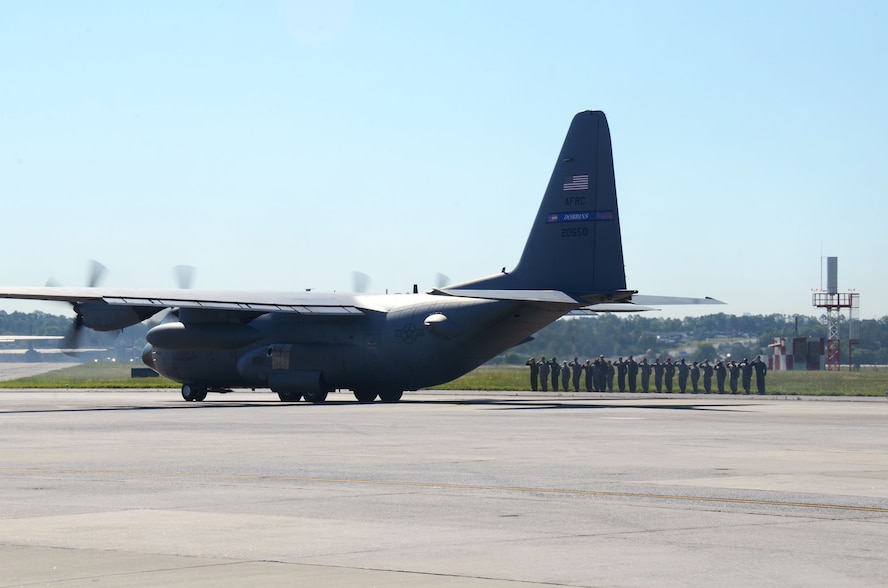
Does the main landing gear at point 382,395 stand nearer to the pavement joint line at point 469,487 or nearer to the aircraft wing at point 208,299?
the aircraft wing at point 208,299

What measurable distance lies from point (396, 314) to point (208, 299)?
6.69 meters

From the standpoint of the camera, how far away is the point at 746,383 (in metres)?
57.3

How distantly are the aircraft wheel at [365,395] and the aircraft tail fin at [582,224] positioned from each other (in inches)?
345

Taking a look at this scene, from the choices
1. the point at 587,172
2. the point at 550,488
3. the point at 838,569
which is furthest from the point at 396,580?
the point at 587,172

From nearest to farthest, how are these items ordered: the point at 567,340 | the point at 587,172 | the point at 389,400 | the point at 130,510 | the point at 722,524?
the point at 722,524
the point at 130,510
the point at 587,172
the point at 389,400
the point at 567,340

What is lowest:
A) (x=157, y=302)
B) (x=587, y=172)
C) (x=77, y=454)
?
(x=77, y=454)

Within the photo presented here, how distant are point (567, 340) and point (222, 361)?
86.7 feet

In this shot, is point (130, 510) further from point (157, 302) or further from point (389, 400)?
point (389, 400)

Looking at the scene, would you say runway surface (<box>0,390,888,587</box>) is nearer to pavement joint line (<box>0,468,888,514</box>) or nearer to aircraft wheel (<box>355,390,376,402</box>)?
pavement joint line (<box>0,468,888,514</box>)

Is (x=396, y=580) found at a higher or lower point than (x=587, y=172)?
lower

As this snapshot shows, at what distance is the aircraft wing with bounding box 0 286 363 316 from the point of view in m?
42.7

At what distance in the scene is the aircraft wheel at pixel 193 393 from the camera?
168 ft

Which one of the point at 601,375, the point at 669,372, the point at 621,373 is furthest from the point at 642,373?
the point at 601,375

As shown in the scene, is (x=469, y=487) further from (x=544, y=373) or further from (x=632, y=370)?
(x=632, y=370)
